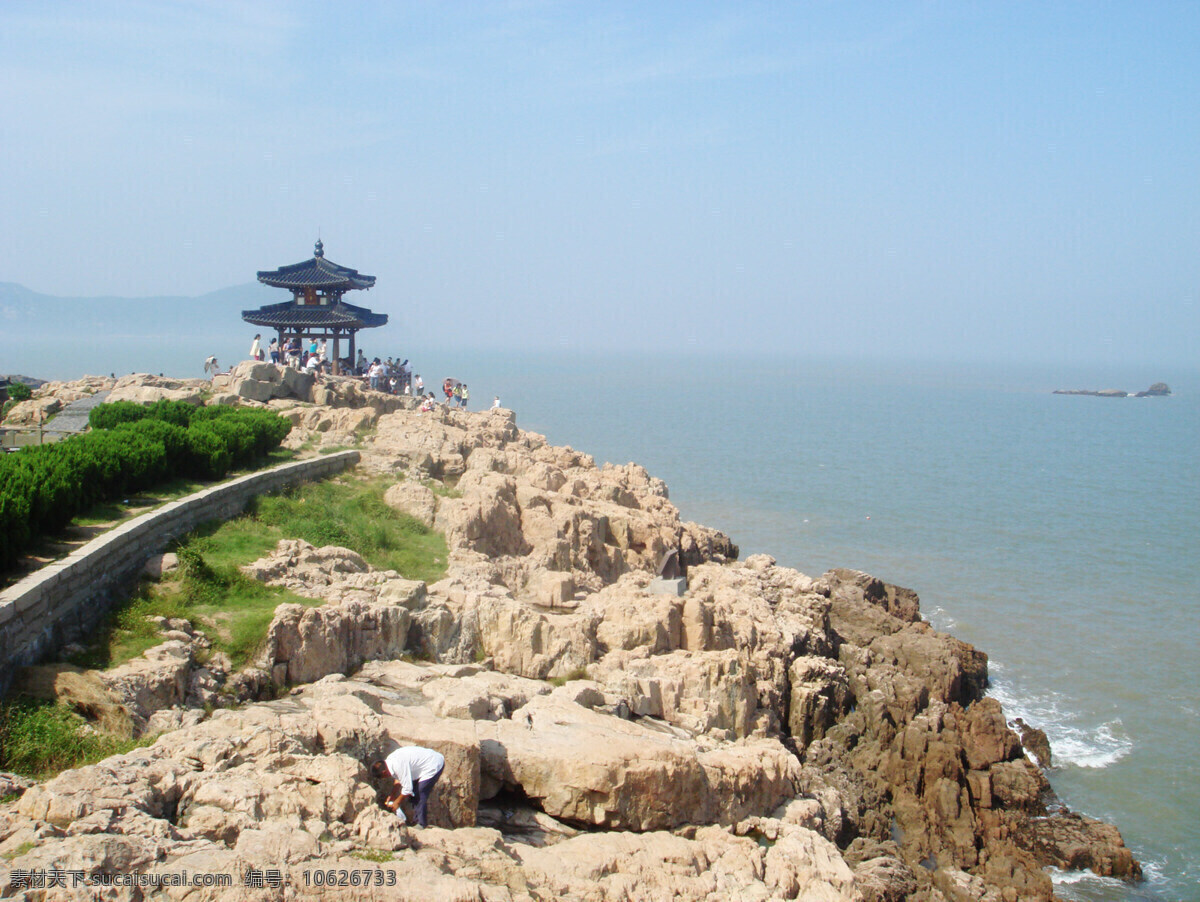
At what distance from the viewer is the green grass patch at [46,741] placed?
25.6ft

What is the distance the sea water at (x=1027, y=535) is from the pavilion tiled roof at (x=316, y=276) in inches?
692

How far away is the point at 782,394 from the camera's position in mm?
125438

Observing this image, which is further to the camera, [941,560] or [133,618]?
[941,560]

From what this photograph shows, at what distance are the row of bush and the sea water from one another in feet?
51.8

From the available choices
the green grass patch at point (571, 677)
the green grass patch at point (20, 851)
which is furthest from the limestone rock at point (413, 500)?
the green grass patch at point (20, 851)

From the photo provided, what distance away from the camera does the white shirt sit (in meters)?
7.64

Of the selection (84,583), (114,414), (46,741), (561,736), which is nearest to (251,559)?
(84,583)

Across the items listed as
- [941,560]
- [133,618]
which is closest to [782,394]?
[941,560]

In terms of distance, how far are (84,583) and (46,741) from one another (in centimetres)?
287

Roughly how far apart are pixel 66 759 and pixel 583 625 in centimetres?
697

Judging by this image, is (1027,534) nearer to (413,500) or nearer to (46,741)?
(413,500)

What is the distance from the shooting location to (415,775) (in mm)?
7695

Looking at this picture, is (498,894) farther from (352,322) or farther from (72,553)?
(352,322)

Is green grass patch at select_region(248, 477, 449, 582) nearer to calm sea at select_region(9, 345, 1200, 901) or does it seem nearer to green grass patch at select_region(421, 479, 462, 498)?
green grass patch at select_region(421, 479, 462, 498)
